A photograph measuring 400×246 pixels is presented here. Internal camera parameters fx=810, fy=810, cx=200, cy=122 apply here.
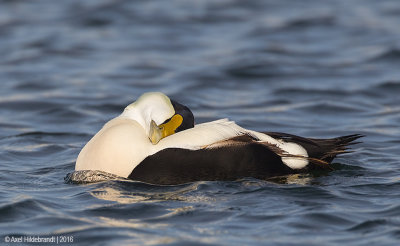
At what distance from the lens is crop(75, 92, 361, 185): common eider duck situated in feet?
19.2

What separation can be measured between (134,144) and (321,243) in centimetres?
175

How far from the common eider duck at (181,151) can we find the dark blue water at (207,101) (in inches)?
4.4

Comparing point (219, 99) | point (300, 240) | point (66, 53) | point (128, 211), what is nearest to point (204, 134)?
point (128, 211)

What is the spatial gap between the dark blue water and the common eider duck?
0.36ft

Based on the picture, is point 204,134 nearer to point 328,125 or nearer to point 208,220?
point 208,220

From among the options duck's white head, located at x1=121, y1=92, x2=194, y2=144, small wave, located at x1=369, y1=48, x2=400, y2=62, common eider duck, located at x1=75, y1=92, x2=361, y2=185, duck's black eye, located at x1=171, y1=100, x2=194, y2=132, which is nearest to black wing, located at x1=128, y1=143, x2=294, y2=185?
common eider duck, located at x1=75, y1=92, x2=361, y2=185

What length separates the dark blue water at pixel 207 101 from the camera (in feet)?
17.0

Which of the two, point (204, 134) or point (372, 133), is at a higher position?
point (204, 134)

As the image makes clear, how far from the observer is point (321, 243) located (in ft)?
15.7

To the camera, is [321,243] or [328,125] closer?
[321,243]

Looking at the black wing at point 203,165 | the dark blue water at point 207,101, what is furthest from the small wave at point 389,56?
the black wing at point 203,165

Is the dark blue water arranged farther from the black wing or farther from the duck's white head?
the duck's white head

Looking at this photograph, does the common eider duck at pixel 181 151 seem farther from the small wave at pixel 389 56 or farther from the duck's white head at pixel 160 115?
the small wave at pixel 389 56

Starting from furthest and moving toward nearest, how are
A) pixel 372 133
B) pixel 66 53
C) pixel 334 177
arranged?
1. pixel 66 53
2. pixel 372 133
3. pixel 334 177
